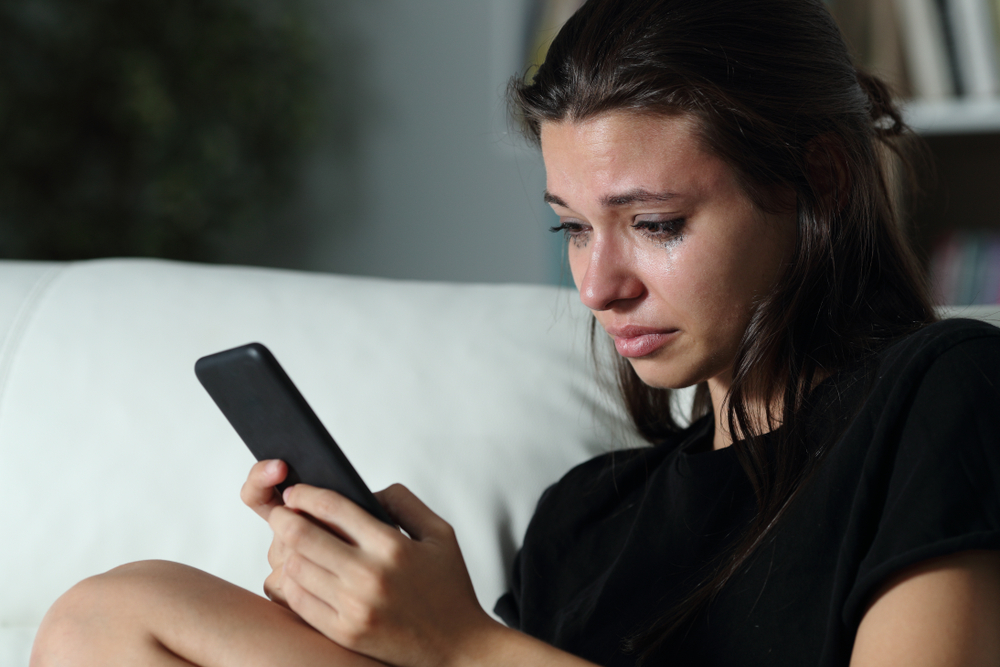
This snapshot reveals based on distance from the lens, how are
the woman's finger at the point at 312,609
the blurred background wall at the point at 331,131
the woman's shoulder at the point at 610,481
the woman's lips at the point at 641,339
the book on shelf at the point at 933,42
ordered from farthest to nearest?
the blurred background wall at the point at 331,131 < the book on shelf at the point at 933,42 < the woman's shoulder at the point at 610,481 < the woman's lips at the point at 641,339 < the woman's finger at the point at 312,609

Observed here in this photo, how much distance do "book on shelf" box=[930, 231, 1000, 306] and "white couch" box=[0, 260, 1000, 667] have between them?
36.3 inches

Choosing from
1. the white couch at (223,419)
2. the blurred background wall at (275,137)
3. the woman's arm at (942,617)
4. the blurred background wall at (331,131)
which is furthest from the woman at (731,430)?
the blurred background wall at (275,137)

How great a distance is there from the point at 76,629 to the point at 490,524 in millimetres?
458

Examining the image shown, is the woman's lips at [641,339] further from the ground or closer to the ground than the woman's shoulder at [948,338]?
further from the ground

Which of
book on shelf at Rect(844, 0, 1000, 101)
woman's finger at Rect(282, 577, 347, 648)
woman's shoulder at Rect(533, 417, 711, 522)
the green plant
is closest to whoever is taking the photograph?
woman's finger at Rect(282, 577, 347, 648)

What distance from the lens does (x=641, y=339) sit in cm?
73

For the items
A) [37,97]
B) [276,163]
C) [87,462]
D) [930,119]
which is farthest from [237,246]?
[930,119]

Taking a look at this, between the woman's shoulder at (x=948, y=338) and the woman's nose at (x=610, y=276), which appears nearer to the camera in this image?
the woman's shoulder at (x=948, y=338)

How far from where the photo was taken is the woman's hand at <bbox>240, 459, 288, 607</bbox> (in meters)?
0.67

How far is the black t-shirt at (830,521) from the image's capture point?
0.53 meters

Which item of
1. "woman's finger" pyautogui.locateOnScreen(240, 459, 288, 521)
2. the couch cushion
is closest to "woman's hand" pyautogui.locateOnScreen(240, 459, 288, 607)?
"woman's finger" pyautogui.locateOnScreen(240, 459, 288, 521)

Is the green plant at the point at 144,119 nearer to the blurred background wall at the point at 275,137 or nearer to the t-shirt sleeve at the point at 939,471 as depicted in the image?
the blurred background wall at the point at 275,137

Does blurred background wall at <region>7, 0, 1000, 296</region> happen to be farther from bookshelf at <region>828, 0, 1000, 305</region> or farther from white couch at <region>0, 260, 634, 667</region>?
white couch at <region>0, 260, 634, 667</region>

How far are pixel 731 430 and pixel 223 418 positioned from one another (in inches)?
24.3
